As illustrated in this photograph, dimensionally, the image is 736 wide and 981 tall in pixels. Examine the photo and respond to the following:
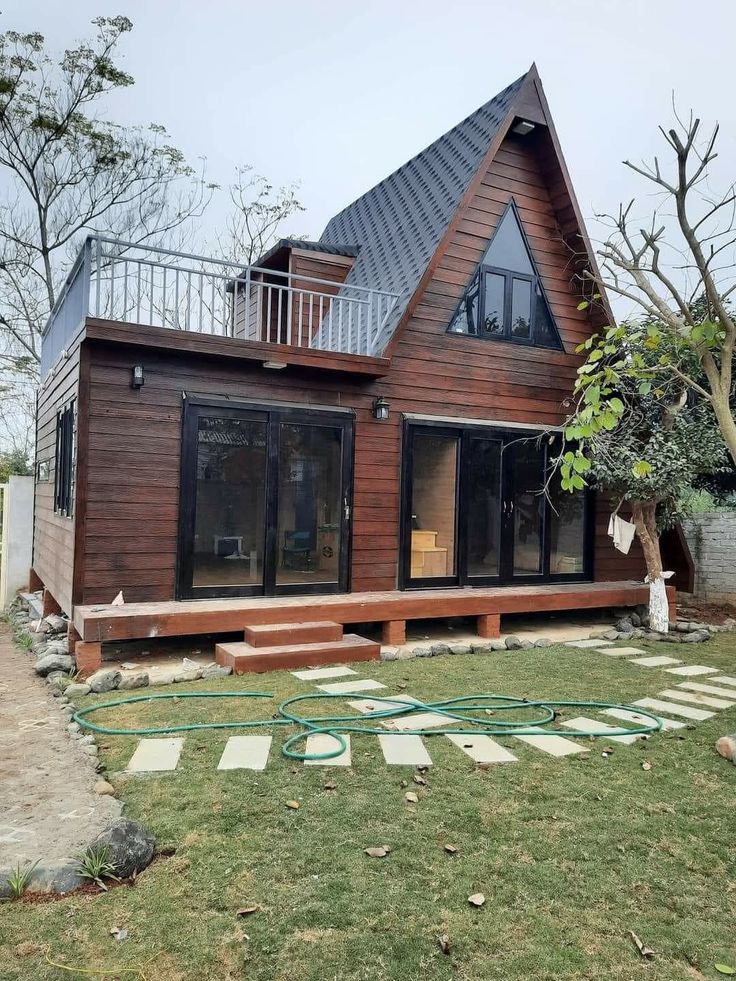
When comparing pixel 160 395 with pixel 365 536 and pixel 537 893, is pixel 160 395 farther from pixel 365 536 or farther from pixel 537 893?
pixel 537 893

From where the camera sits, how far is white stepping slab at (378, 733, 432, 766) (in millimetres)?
3443

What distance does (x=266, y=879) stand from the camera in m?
2.32

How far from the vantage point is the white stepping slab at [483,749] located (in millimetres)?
3523

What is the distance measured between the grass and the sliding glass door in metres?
3.94

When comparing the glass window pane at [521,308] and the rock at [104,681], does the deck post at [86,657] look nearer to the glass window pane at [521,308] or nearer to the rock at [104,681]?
the rock at [104,681]

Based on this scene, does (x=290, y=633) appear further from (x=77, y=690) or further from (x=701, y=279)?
(x=701, y=279)

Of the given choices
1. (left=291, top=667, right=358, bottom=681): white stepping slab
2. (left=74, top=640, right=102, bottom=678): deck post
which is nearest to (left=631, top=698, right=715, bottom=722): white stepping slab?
(left=291, top=667, right=358, bottom=681): white stepping slab

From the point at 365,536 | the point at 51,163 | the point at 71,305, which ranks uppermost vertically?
the point at 51,163

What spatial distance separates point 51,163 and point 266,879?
15.8 metres

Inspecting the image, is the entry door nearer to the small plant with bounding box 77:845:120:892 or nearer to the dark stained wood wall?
the dark stained wood wall

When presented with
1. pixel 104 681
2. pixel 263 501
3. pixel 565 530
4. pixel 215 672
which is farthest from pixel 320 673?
pixel 565 530

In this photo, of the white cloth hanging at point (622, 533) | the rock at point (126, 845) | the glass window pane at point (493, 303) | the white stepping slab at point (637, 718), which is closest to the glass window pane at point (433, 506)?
the glass window pane at point (493, 303)

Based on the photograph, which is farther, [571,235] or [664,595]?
[571,235]

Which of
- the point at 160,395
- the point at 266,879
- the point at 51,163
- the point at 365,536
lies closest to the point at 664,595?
the point at 365,536
